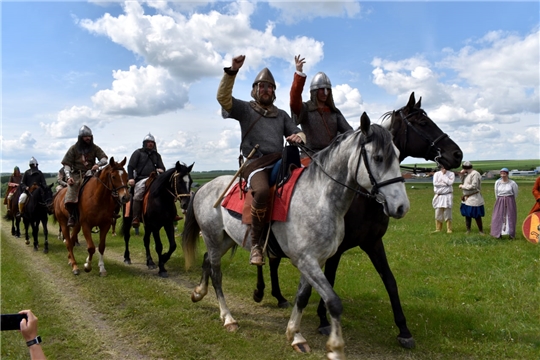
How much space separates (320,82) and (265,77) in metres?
0.88

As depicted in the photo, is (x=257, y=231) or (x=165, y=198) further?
(x=165, y=198)

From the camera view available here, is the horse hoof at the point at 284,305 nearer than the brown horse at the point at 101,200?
Yes

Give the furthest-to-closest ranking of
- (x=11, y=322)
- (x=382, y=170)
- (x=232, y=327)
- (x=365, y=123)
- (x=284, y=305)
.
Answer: (x=284, y=305), (x=232, y=327), (x=365, y=123), (x=382, y=170), (x=11, y=322)

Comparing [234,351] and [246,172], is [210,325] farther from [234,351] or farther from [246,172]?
[246,172]

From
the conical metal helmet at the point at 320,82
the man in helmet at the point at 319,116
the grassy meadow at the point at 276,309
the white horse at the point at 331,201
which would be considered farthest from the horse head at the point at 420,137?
the grassy meadow at the point at 276,309

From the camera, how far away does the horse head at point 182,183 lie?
10031 millimetres

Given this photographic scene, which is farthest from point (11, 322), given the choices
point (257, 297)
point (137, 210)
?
point (137, 210)

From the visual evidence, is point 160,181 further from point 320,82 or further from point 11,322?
point 11,322

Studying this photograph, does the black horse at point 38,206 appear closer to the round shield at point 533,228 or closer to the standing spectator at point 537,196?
the round shield at point 533,228

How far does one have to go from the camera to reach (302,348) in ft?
16.9

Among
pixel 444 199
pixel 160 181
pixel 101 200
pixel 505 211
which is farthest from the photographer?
pixel 444 199

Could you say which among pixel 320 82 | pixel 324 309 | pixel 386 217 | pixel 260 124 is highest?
pixel 320 82

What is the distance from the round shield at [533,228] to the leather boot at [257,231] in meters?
9.84

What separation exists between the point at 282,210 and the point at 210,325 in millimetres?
2387
